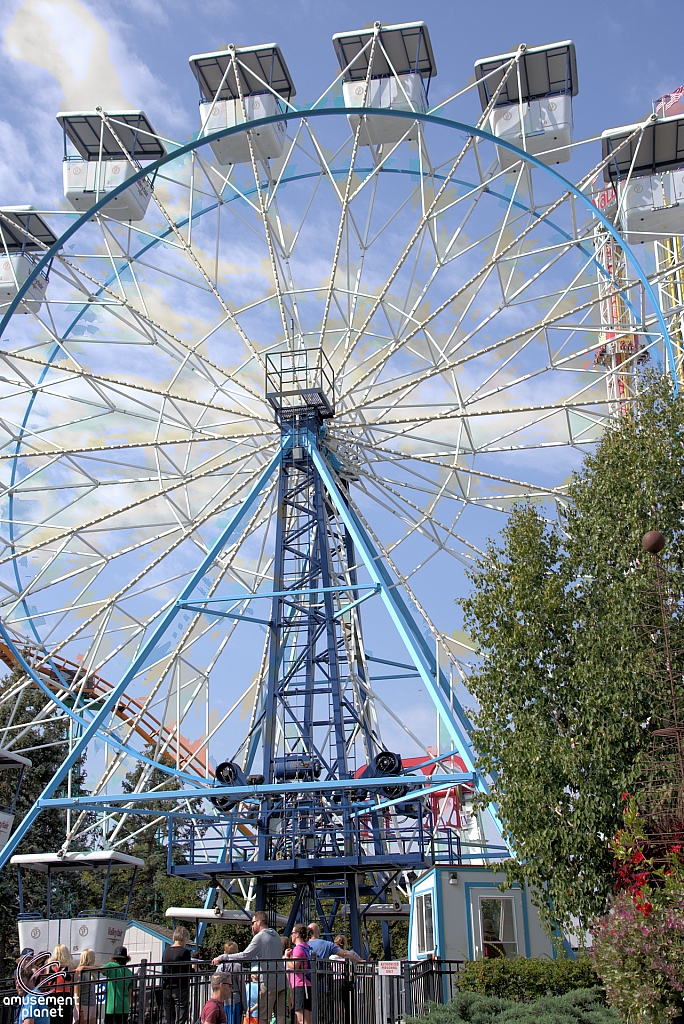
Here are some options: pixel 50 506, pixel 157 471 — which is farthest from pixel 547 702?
pixel 50 506

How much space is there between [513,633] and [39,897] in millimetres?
29833

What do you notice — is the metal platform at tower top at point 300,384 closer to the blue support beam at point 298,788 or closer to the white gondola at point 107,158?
the white gondola at point 107,158

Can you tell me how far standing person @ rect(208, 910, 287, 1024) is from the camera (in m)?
11.5

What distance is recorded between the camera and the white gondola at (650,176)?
68.9 feet

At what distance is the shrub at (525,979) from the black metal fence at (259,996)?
31.2 inches

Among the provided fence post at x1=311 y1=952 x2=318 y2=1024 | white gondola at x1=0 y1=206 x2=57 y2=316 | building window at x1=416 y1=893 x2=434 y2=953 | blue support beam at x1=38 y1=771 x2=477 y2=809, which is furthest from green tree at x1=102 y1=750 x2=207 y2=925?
fence post at x1=311 y1=952 x2=318 y2=1024

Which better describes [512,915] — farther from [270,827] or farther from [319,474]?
[319,474]

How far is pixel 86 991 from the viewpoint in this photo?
11516 mm

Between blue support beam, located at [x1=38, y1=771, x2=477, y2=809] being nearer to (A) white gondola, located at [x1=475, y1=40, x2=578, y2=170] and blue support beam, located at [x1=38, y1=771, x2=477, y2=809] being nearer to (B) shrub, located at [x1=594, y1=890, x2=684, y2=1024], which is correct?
(B) shrub, located at [x1=594, y1=890, x2=684, y2=1024]

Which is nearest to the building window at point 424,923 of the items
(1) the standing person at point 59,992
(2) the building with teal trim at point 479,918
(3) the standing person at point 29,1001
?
(2) the building with teal trim at point 479,918

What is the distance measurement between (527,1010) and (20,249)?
21099mm

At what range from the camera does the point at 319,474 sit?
72.4 feet

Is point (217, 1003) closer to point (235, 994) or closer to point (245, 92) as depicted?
point (235, 994)

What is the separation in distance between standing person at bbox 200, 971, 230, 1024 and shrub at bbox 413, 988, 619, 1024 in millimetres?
2068
